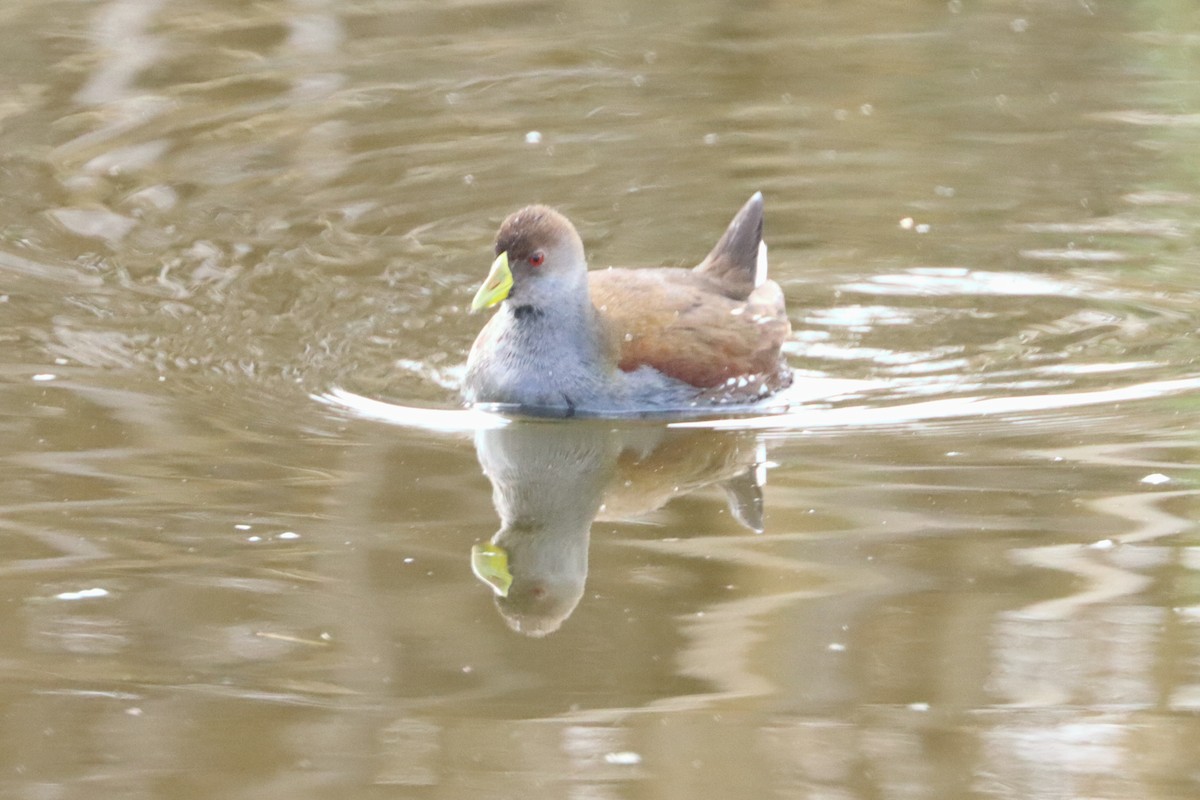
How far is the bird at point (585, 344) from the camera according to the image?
714 centimetres

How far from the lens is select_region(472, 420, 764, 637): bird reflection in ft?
18.5

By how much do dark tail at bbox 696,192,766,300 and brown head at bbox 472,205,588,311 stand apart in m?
1.05

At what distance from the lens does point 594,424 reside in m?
7.12

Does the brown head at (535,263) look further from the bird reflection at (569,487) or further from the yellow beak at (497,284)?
the bird reflection at (569,487)

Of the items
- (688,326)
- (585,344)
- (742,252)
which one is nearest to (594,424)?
(585,344)

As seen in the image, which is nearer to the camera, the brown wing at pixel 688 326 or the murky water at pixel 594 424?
the murky water at pixel 594 424

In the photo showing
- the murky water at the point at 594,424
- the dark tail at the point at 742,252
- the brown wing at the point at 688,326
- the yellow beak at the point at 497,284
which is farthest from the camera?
the dark tail at the point at 742,252

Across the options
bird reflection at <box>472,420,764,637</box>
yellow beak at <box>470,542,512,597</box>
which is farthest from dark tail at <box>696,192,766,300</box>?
yellow beak at <box>470,542,512,597</box>

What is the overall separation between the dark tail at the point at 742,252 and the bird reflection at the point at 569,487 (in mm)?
1207

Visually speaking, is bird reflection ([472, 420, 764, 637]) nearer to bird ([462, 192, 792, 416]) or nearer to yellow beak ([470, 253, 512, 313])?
bird ([462, 192, 792, 416])

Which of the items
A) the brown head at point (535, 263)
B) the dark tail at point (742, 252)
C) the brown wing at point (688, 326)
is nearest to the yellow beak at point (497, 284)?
the brown head at point (535, 263)

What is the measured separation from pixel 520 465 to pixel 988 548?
1.75 metres

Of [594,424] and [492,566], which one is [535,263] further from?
[492,566]

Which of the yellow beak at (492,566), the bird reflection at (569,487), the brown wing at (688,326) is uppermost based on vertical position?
the brown wing at (688,326)
